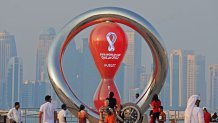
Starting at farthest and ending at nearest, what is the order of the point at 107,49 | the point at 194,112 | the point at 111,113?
the point at 107,49
the point at 111,113
the point at 194,112

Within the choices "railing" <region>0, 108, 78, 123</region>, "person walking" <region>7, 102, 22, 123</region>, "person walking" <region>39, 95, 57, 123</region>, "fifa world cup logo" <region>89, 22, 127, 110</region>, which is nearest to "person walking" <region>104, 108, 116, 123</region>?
"person walking" <region>39, 95, 57, 123</region>

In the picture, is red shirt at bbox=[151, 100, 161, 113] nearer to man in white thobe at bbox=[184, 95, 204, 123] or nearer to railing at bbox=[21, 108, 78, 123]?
man in white thobe at bbox=[184, 95, 204, 123]

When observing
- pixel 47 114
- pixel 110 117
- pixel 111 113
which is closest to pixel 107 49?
pixel 111 113

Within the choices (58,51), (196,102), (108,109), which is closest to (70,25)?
(58,51)

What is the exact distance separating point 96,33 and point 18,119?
8.49 metres

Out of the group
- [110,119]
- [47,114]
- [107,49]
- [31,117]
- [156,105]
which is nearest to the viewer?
[47,114]

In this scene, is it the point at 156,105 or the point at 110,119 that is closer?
the point at 110,119

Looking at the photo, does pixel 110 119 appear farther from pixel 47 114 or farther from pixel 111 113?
pixel 47 114

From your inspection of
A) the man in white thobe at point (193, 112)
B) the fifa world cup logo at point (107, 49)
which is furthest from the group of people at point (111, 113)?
the fifa world cup logo at point (107, 49)

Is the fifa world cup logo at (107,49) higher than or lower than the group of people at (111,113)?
higher

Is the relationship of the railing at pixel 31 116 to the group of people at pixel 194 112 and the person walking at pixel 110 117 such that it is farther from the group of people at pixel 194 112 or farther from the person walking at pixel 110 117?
the group of people at pixel 194 112

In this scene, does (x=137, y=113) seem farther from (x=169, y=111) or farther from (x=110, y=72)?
(x=169, y=111)

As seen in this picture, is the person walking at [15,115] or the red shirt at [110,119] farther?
the person walking at [15,115]

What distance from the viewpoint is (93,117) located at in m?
26.9
